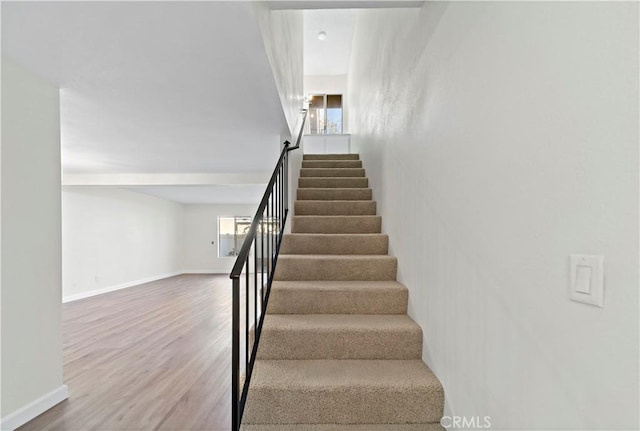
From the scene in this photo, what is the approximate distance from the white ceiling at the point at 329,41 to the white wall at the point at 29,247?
16.1 ft

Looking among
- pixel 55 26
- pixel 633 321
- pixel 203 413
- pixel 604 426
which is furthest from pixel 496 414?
pixel 55 26

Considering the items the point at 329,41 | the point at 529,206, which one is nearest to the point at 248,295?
the point at 529,206

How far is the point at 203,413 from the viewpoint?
7.22 feet

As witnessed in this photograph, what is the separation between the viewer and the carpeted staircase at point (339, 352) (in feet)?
5.80

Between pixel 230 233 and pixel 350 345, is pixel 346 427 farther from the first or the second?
pixel 230 233

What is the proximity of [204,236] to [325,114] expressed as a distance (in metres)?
5.32

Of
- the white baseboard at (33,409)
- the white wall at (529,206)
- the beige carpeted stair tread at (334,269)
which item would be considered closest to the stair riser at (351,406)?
the white wall at (529,206)

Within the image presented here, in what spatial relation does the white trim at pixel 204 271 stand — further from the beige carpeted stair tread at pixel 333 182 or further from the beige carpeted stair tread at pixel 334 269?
the beige carpeted stair tread at pixel 334 269

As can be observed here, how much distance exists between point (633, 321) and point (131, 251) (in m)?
9.21

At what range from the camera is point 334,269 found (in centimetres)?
279

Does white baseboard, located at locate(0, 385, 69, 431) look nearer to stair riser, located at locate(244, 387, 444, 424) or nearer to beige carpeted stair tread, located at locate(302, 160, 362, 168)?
stair riser, located at locate(244, 387, 444, 424)

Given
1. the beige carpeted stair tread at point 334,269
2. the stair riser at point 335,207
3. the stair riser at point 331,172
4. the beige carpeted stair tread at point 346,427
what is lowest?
the beige carpeted stair tread at point 346,427

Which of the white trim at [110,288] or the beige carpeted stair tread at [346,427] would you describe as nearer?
the beige carpeted stair tread at [346,427]

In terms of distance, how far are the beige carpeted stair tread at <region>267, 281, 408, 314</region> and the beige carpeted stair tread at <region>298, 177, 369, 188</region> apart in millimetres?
2257
